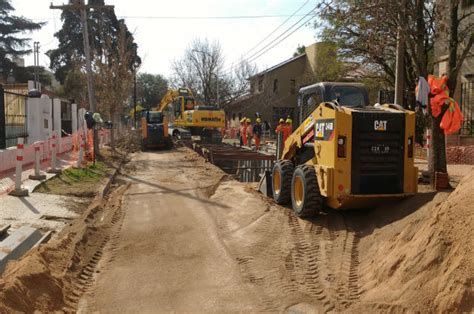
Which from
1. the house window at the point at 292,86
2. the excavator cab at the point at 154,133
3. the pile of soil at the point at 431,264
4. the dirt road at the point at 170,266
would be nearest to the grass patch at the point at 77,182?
the dirt road at the point at 170,266

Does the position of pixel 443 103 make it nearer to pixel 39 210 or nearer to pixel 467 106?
pixel 39 210

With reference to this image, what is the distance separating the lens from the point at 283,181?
10375mm

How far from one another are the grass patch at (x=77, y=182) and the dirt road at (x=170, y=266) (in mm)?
1639

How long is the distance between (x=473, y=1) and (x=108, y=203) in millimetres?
15810

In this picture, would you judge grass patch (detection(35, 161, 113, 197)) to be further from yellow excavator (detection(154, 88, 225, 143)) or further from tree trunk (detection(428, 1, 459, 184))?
yellow excavator (detection(154, 88, 225, 143))

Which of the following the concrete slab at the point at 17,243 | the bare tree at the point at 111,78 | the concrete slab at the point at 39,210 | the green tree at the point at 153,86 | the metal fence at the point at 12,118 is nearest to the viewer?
the concrete slab at the point at 17,243

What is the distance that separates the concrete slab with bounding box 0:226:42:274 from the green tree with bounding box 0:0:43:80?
167 ft

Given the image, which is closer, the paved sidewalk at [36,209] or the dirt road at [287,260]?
the dirt road at [287,260]

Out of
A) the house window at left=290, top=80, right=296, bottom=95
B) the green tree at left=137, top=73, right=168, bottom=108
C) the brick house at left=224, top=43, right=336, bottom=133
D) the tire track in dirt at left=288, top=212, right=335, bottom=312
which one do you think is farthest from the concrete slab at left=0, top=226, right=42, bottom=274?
the green tree at left=137, top=73, right=168, bottom=108

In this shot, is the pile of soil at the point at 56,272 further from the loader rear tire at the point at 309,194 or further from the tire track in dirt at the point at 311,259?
the loader rear tire at the point at 309,194

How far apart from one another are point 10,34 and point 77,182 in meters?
48.2

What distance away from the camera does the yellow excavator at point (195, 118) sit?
3422 centimetres

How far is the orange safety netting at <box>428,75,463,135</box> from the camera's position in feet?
33.8

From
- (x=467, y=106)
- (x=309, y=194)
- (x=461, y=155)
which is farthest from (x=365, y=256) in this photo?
(x=467, y=106)
